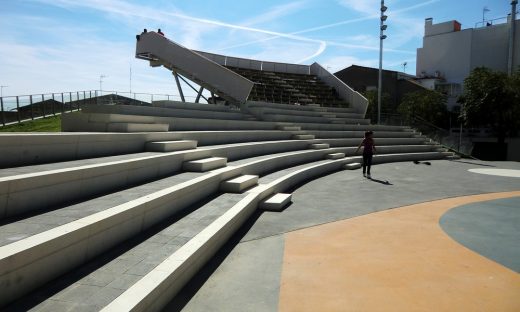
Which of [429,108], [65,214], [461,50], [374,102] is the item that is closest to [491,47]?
[461,50]

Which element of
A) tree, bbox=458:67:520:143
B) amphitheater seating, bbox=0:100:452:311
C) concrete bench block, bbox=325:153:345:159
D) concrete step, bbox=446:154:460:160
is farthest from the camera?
tree, bbox=458:67:520:143

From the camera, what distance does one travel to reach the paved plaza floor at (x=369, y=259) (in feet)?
12.9

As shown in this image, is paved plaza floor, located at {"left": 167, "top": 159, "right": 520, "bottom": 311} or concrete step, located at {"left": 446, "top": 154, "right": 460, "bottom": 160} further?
concrete step, located at {"left": 446, "top": 154, "right": 460, "bottom": 160}

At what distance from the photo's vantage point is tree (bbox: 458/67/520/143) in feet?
87.8

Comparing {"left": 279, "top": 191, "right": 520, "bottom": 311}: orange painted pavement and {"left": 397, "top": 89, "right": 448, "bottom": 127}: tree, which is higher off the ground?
{"left": 397, "top": 89, "right": 448, "bottom": 127}: tree

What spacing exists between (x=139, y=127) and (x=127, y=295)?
6.42 meters

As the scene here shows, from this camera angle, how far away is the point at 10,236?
3.42m

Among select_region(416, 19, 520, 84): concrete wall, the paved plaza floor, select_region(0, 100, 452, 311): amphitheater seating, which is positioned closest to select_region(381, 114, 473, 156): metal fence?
the paved plaza floor

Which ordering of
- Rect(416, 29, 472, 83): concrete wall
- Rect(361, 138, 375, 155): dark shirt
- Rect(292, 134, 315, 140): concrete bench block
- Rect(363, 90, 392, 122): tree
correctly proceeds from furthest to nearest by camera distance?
1. Rect(416, 29, 472, 83): concrete wall
2. Rect(363, 90, 392, 122): tree
3. Rect(292, 134, 315, 140): concrete bench block
4. Rect(361, 138, 375, 155): dark shirt

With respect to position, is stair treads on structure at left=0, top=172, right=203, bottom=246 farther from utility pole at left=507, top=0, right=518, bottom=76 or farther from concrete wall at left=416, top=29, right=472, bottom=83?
concrete wall at left=416, top=29, right=472, bottom=83

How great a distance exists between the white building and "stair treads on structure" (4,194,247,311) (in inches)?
1820

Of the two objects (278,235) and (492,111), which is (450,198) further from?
(492,111)

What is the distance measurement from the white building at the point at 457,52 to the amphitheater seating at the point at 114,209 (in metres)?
43.6

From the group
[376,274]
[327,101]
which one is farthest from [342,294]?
[327,101]
